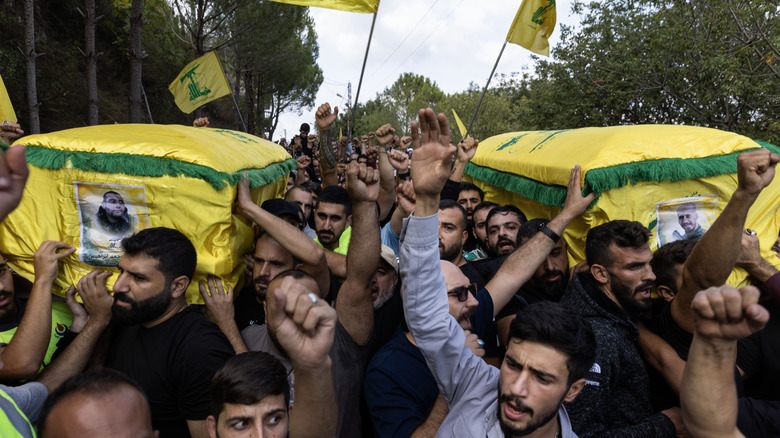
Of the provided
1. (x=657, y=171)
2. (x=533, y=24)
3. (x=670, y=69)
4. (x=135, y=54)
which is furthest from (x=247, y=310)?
(x=670, y=69)

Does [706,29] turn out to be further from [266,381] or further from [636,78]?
[266,381]

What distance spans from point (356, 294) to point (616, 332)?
4.03 ft

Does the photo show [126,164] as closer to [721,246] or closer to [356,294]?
[356,294]

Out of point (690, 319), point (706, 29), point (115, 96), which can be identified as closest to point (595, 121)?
point (706, 29)

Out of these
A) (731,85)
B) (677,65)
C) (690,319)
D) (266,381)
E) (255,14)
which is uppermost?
(255,14)

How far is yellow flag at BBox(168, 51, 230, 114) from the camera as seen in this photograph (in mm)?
5980

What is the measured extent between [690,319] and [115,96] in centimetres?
2028

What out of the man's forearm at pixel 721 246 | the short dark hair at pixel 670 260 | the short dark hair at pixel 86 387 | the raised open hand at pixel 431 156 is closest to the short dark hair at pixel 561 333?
the raised open hand at pixel 431 156

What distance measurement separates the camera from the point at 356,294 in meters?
2.19

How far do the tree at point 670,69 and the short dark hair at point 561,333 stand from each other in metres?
7.39

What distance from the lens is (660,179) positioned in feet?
8.69

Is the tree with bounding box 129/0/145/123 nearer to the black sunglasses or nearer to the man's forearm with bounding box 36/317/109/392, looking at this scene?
the man's forearm with bounding box 36/317/109/392

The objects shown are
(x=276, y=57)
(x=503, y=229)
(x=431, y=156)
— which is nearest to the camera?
(x=431, y=156)

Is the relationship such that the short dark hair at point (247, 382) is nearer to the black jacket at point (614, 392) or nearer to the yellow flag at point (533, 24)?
the black jacket at point (614, 392)
